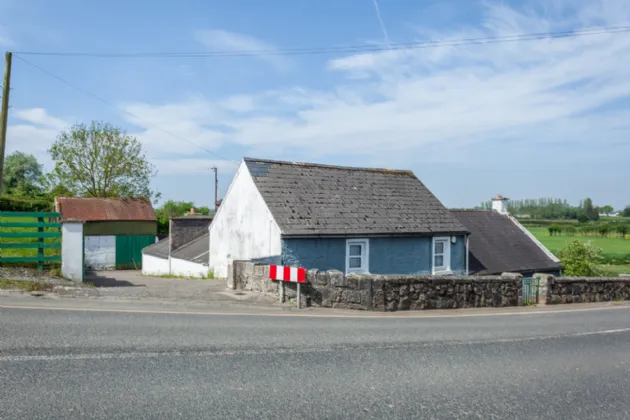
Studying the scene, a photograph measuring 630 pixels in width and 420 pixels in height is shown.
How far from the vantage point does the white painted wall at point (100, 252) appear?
35500 mm

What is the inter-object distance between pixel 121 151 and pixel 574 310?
40.1 m

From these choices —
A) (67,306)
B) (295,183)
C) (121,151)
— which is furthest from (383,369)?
(121,151)

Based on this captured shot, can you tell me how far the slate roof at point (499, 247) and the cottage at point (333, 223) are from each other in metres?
3.16

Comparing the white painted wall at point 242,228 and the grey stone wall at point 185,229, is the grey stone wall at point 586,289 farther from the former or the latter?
the grey stone wall at point 185,229

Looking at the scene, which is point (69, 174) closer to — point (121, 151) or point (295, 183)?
point (121, 151)

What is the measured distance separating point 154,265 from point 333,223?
55.1 feet

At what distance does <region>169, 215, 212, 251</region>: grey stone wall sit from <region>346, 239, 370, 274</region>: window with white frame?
14263mm

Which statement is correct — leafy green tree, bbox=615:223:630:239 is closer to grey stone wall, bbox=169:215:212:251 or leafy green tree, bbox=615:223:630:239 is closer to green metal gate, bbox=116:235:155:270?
grey stone wall, bbox=169:215:212:251

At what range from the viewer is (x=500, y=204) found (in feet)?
108

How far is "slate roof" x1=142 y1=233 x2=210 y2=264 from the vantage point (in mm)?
25966

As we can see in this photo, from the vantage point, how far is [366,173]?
960 inches

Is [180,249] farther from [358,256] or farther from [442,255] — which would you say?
[442,255]

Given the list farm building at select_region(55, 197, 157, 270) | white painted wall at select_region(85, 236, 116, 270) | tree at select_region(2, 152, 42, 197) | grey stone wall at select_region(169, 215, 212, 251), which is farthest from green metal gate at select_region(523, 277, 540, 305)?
tree at select_region(2, 152, 42, 197)

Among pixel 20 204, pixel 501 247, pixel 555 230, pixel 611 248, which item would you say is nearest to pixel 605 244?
pixel 611 248
